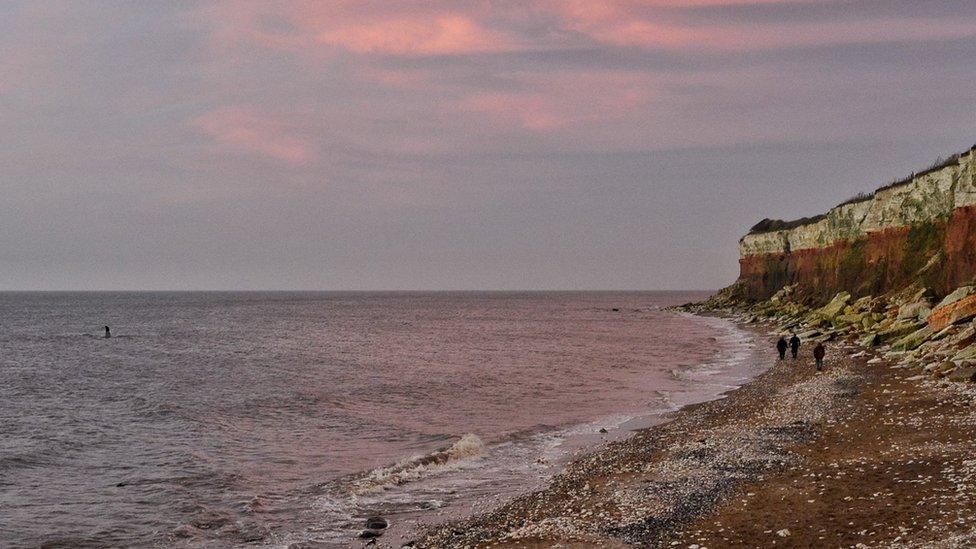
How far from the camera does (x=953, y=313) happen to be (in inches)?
1500

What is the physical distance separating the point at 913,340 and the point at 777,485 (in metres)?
27.6

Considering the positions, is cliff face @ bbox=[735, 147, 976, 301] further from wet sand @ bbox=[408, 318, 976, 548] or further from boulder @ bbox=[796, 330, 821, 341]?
wet sand @ bbox=[408, 318, 976, 548]

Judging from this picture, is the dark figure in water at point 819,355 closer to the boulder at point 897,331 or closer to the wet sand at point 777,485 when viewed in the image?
the boulder at point 897,331

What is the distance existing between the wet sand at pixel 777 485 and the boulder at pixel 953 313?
38.4 ft

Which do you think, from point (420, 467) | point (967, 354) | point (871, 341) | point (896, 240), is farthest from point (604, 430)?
point (896, 240)

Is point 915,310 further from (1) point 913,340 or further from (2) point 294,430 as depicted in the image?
(2) point 294,430

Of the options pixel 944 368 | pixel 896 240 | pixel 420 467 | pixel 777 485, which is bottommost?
pixel 420 467

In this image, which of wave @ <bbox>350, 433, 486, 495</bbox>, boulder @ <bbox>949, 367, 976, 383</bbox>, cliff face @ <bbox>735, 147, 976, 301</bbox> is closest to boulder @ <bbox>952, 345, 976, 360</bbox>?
boulder @ <bbox>949, 367, 976, 383</bbox>

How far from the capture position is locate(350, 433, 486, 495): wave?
23.7m

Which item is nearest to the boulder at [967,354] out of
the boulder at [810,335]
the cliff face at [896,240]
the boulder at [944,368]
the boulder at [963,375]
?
the boulder at [944,368]

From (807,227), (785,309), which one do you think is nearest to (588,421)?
(785,309)

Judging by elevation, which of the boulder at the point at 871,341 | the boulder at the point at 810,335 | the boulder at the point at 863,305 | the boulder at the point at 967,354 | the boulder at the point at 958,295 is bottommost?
the boulder at the point at 810,335

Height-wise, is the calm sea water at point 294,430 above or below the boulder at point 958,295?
below

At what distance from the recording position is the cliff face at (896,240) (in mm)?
Answer: 47375
